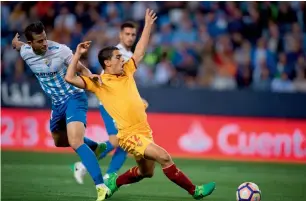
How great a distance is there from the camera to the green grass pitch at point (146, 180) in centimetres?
908

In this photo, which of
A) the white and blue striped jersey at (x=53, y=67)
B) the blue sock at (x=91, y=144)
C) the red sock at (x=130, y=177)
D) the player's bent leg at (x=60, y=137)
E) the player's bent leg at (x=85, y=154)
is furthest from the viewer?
the blue sock at (x=91, y=144)

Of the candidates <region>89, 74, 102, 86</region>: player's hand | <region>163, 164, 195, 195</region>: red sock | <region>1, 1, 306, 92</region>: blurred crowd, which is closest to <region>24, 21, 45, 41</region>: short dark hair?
<region>89, 74, 102, 86</region>: player's hand

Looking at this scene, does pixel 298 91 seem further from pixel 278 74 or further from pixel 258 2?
pixel 258 2

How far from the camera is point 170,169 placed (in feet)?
26.6

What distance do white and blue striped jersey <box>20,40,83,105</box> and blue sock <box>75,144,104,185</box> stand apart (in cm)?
80

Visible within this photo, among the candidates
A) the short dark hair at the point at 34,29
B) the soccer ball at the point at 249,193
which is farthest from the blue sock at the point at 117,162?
the soccer ball at the point at 249,193

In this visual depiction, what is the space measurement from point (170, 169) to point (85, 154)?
1117 mm

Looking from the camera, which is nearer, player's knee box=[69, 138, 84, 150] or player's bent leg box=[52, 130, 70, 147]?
player's knee box=[69, 138, 84, 150]

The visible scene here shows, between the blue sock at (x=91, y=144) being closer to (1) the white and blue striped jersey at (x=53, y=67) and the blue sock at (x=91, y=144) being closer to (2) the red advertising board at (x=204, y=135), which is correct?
(1) the white and blue striped jersey at (x=53, y=67)

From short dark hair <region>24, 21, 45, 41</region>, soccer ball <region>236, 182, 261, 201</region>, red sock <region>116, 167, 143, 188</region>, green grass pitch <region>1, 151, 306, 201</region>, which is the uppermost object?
short dark hair <region>24, 21, 45, 41</region>

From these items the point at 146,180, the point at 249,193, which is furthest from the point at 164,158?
the point at 146,180

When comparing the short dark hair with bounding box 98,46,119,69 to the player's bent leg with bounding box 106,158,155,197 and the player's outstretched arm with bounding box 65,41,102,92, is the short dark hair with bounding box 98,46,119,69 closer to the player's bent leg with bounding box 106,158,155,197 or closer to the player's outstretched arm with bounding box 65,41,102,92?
the player's outstretched arm with bounding box 65,41,102,92

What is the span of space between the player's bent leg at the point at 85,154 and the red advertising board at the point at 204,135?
5758mm

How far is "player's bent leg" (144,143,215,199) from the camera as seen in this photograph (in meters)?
7.99
